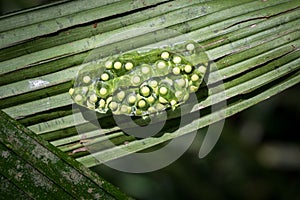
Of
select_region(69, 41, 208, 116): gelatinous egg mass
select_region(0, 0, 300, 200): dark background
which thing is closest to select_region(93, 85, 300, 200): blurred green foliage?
select_region(0, 0, 300, 200): dark background

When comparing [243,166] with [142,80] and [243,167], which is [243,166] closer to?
[243,167]

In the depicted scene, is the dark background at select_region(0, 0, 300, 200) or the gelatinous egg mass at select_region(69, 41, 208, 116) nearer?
the gelatinous egg mass at select_region(69, 41, 208, 116)

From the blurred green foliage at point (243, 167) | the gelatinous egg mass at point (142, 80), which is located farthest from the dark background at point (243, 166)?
the gelatinous egg mass at point (142, 80)

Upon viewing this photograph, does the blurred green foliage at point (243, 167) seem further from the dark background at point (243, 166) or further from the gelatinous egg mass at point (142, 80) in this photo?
the gelatinous egg mass at point (142, 80)

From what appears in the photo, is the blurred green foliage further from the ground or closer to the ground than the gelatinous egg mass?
closer to the ground

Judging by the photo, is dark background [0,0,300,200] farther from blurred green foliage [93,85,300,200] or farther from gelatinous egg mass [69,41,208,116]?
gelatinous egg mass [69,41,208,116]
